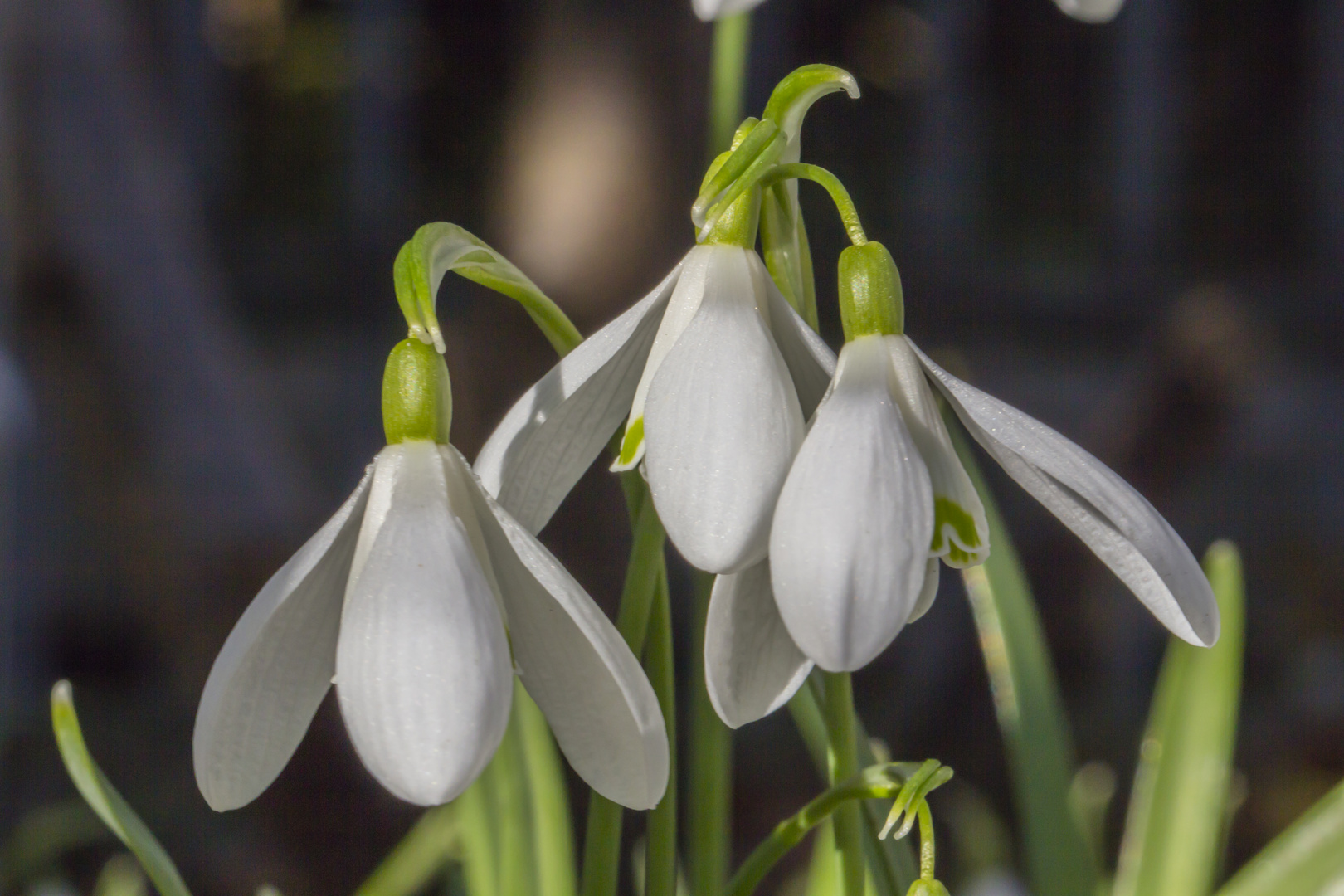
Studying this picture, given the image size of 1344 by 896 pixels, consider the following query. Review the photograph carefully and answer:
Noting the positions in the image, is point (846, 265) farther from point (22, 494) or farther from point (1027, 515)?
point (22, 494)

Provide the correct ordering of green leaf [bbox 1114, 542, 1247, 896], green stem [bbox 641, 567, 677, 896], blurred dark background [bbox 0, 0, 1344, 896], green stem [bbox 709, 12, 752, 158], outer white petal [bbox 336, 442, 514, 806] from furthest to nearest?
blurred dark background [bbox 0, 0, 1344, 896] → green leaf [bbox 1114, 542, 1247, 896] → green stem [bbox 709, 12, 752, 158] → green stem [bbox 641, 567, 677, 896] → outer white petal [bbox 336, 442, 514, 806]

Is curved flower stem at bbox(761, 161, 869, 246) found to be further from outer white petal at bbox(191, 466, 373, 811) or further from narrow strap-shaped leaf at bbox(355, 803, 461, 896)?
narrow strap-shaped leaf at bbox(355, 803, 461, 896)

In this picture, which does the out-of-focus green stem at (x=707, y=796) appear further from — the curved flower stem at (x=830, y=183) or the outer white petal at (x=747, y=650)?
the curved flower stem at (x=830, y=183)

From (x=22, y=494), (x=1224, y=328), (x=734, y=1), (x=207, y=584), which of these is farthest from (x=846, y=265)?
(x=22, y=494)

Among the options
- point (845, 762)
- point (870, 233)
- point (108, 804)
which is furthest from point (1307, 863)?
point (870, 233)

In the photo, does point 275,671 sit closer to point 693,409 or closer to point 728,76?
point 693,409

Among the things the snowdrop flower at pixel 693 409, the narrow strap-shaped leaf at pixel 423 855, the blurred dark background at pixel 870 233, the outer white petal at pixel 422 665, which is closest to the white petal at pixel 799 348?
the snowdrop flower at pixel 693 409

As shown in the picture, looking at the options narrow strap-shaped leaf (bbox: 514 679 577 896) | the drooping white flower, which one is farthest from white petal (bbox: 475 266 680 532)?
narrow strap-shaped leaf (bbox: 514 679 577 896)
